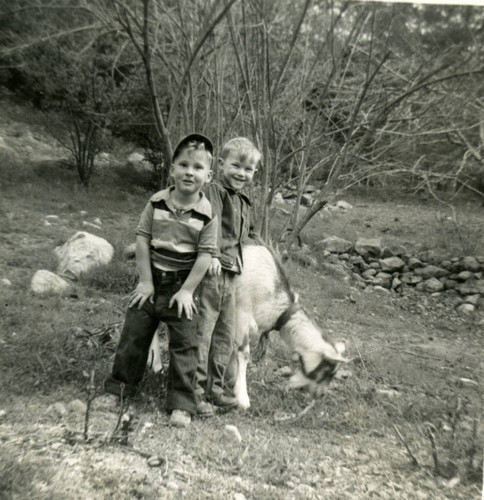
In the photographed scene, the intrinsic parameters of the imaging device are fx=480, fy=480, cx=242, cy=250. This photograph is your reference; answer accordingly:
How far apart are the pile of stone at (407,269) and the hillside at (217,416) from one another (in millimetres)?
132

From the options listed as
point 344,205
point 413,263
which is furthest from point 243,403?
point 344,205

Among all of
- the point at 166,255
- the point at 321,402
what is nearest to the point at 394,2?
the point at 166,255

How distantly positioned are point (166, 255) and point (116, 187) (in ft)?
8.45

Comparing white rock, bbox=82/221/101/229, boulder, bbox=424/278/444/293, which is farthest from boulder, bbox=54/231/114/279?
boulder, bbox=424/278/444/293

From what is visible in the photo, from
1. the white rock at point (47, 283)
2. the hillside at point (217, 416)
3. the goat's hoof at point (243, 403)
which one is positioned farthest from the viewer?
the white rock at point (47, 283)

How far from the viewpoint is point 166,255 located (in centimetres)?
249

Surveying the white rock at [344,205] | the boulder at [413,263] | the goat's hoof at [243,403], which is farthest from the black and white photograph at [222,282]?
the white rock at [344,205]

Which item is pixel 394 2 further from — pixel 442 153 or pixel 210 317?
pixel 210 317

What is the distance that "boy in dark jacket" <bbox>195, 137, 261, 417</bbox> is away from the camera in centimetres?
263

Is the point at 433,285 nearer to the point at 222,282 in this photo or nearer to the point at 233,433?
the point at 222,282

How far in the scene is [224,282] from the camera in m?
2.78

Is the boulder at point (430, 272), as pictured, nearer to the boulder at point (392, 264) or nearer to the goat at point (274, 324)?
the boulder at point (392, 264)

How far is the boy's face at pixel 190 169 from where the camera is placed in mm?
2422

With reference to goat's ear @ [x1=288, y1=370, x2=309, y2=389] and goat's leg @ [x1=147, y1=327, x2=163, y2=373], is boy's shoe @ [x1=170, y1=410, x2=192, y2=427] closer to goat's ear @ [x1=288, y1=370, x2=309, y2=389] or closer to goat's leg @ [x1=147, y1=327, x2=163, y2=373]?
goat's leg @ [x1=147, y1=327, x2=163, y2=373]
